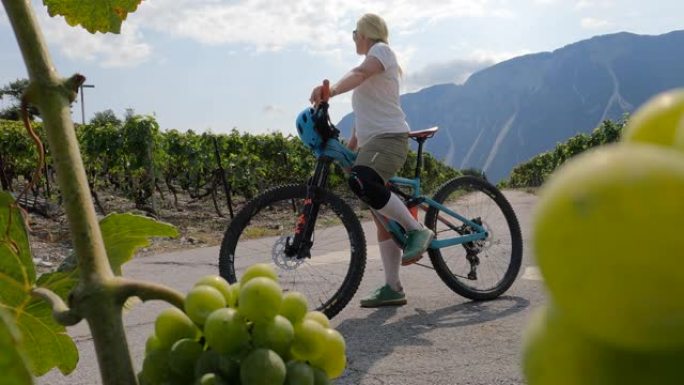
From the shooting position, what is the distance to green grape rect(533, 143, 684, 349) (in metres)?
0.16

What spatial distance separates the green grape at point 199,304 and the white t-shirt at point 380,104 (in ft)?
10.5

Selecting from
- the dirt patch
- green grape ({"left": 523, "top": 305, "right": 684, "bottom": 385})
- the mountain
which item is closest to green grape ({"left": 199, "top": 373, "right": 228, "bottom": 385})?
green grape ({"left": 523, "top": 305, "right": 684, "bottom": 385})

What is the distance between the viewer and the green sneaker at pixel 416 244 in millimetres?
3645

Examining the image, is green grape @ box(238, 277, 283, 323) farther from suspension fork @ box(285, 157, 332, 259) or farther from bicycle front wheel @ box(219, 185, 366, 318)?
suspension fork @ box(285, 157, 332, 259)

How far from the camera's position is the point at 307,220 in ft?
12.2

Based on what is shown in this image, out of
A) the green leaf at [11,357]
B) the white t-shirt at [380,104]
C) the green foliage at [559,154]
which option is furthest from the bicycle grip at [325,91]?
the green foliage at [559,154]

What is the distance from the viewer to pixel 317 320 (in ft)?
2.08

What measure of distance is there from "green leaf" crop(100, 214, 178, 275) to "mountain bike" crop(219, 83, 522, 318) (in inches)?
112

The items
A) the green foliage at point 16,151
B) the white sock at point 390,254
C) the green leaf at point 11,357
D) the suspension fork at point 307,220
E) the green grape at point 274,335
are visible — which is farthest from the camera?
the green foliage at point 16,151

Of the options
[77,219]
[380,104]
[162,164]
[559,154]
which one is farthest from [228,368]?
[559,154]

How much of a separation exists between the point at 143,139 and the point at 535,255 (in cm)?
1154

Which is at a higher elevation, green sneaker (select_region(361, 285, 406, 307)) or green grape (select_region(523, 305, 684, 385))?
green grape (select_region(523, 305, 684, 385))

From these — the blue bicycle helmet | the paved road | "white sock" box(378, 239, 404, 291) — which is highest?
the blue bicycle helmet

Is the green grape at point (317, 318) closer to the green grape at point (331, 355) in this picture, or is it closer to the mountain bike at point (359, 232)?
the green grape at point (331, 355)
